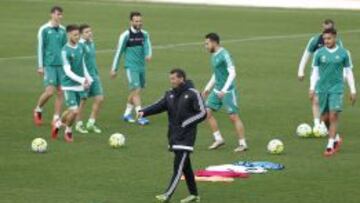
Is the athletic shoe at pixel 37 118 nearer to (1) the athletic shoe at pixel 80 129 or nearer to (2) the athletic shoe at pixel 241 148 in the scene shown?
(1) the athletic shoe at pixel 80 129

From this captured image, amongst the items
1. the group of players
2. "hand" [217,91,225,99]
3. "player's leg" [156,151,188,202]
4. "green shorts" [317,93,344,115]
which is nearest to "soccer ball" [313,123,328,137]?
the group of players

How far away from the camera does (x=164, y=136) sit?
75.4ft

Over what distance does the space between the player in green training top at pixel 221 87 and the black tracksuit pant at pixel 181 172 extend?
454 cm

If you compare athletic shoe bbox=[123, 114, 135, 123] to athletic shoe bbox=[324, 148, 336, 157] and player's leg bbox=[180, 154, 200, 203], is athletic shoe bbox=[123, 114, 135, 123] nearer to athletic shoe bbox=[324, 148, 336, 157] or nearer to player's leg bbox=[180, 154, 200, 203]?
athletic shoe bbox=[324, 148, 336, 157]

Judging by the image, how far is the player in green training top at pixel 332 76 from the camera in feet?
67.9

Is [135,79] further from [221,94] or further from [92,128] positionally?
[221,94]

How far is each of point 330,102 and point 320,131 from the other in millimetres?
2011

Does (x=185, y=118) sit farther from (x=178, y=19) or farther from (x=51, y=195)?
(x=178, y=19)

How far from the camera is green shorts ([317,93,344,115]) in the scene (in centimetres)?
2078

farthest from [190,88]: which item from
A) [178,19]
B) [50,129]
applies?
[178,19]

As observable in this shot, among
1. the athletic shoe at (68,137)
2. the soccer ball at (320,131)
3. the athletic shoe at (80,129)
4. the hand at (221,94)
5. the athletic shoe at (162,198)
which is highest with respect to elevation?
the hand at (221,94)

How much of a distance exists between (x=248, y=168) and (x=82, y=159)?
306cm

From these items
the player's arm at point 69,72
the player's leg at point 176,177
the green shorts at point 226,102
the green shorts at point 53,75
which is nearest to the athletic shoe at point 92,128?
the green shorts at point 53,75

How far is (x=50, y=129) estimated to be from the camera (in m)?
23.9
